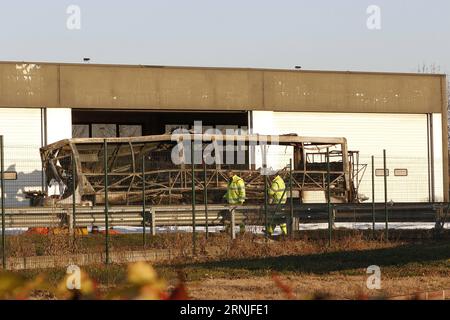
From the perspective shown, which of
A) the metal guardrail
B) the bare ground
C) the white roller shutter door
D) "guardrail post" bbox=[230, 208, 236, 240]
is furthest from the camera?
the white roller shutter door

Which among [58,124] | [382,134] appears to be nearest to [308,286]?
[58,124]

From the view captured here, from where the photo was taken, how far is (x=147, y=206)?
24.4 metres

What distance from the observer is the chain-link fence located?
20.6 metres

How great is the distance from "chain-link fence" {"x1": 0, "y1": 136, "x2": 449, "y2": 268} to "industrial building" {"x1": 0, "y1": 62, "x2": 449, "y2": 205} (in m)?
3.47

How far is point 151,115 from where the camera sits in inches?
1806

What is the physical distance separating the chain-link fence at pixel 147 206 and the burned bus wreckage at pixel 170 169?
34mm

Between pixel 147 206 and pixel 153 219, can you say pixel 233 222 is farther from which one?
pixel 147 206

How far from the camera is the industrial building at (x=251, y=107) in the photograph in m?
39.0

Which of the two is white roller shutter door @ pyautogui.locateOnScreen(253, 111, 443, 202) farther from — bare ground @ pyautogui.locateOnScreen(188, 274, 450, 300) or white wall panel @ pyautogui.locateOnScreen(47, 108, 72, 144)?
bare ground @ pyautogui.locateOnScreen(188, 274, 450, 300)

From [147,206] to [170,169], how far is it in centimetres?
388

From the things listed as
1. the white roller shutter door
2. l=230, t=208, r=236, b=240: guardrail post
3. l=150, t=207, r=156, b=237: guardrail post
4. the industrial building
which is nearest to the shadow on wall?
the industrial building

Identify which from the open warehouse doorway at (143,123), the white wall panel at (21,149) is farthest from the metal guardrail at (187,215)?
the open warehouse doorway at (143,123)

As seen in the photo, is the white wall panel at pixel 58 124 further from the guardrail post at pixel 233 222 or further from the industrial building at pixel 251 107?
the guardrail post at pixel 233 222

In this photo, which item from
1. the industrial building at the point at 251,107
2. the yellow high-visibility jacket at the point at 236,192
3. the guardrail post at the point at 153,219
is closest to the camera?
the guardrail post at the point at 153,219
